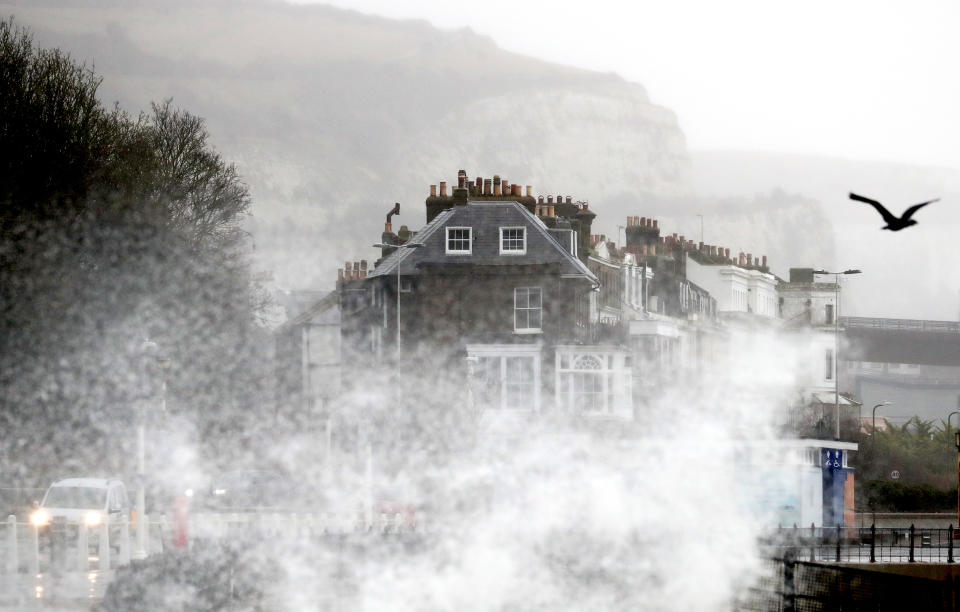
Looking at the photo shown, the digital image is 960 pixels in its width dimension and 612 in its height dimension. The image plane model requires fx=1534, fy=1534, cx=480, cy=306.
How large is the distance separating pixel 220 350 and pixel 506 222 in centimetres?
1343

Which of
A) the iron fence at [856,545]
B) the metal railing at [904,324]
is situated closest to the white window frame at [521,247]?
the iron fence at [856,545]

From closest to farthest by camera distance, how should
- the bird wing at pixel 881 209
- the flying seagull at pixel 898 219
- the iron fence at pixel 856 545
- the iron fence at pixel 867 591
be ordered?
the bird wing at pixel 881 209
the flying seagull at pixel 898 219
the iron fence at pixel 867 591
the iron fence at pixel 856 545

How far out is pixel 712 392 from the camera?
98062 millimetres

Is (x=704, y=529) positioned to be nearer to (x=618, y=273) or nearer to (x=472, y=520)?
(x=472, y=520)

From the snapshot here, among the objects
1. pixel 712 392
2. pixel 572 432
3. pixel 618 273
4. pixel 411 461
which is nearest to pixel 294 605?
pixel 411 461

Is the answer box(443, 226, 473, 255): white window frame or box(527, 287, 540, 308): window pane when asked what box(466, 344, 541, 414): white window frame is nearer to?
box(527, 287, 540, 308): window pane

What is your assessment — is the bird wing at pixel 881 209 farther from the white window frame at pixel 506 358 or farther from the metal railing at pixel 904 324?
the metal railing at pixel 904 324

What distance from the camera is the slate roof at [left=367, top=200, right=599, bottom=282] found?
2534 inches

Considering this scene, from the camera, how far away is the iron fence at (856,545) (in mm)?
39469

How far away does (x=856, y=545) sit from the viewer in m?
43.2

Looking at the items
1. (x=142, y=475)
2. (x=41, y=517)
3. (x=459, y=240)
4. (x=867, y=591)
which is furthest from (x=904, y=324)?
(x=867, y=591)

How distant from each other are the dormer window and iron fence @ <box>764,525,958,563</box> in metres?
24.9

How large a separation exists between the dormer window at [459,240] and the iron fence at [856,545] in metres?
24.9

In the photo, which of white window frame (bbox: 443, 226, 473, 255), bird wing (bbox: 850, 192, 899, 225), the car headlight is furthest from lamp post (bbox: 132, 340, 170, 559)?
white window frame (bbox: 443, 226, 473, 255)
